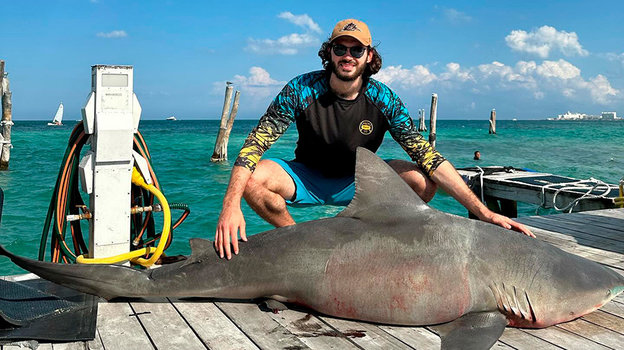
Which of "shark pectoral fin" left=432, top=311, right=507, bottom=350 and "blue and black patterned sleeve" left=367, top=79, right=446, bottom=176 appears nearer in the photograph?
"shark pectoral fin" left=432, top=311, right=507, bottom=350

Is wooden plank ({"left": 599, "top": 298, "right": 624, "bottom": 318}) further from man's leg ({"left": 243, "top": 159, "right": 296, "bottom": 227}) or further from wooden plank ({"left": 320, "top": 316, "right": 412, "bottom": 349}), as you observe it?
man's leg ({"left": 243, "top": 159, "right": 296, "bottom": 227})

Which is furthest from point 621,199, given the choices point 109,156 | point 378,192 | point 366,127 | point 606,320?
point 109,156

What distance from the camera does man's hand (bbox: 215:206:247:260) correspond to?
10.2 feet

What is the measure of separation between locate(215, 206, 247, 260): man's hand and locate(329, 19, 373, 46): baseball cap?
5.57 ft

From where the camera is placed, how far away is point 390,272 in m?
2.91

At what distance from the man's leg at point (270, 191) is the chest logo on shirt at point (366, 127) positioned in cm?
73

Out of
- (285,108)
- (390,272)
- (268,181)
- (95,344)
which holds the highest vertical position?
(285,108)

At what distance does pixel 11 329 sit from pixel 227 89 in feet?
56.7

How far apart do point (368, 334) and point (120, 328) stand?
1301mm

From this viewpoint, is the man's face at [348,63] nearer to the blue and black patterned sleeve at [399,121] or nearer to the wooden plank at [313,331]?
the blue and black patterned sleeve at [399,121]

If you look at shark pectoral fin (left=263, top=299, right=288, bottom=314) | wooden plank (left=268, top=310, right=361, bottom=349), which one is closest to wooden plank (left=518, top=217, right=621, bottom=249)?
wooden plank (left=268, top=310, right=361, bottom=349)

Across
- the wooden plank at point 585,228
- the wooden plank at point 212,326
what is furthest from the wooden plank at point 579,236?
the wooden plank at point 212,326

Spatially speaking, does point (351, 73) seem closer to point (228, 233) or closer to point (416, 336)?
point (228, 233)

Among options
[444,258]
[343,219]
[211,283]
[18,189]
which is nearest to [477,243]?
[444,258]
